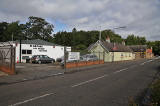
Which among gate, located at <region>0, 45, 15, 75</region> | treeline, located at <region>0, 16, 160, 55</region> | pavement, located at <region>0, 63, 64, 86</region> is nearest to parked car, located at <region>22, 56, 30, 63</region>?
pavement, located at <region>0, 63, 64, 86</region>

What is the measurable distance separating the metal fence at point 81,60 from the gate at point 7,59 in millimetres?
5940

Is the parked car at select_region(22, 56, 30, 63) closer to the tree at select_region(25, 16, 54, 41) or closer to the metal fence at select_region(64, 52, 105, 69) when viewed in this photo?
the metal fence at select_region(64, 52, 105, 69)

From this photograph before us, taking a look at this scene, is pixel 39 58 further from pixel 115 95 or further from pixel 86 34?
pixel 86 34

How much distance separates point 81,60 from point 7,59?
1101 centimetres

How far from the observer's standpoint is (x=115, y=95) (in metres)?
6.89

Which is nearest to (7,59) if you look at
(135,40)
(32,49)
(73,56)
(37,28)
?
(73,56)

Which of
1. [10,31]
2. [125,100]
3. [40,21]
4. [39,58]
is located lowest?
[125,100]

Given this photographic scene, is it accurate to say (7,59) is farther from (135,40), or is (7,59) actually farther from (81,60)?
(135,40)

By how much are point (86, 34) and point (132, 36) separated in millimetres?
50846

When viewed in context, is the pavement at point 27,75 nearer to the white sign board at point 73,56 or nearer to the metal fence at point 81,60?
the metal fence at point 81,60

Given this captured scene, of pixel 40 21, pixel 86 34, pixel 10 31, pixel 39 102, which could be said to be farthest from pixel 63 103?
pixel 86 34

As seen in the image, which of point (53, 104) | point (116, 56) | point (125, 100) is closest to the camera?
point (53, 104)

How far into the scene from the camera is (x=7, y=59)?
13.5 m

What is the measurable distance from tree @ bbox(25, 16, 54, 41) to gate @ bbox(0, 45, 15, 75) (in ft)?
187
